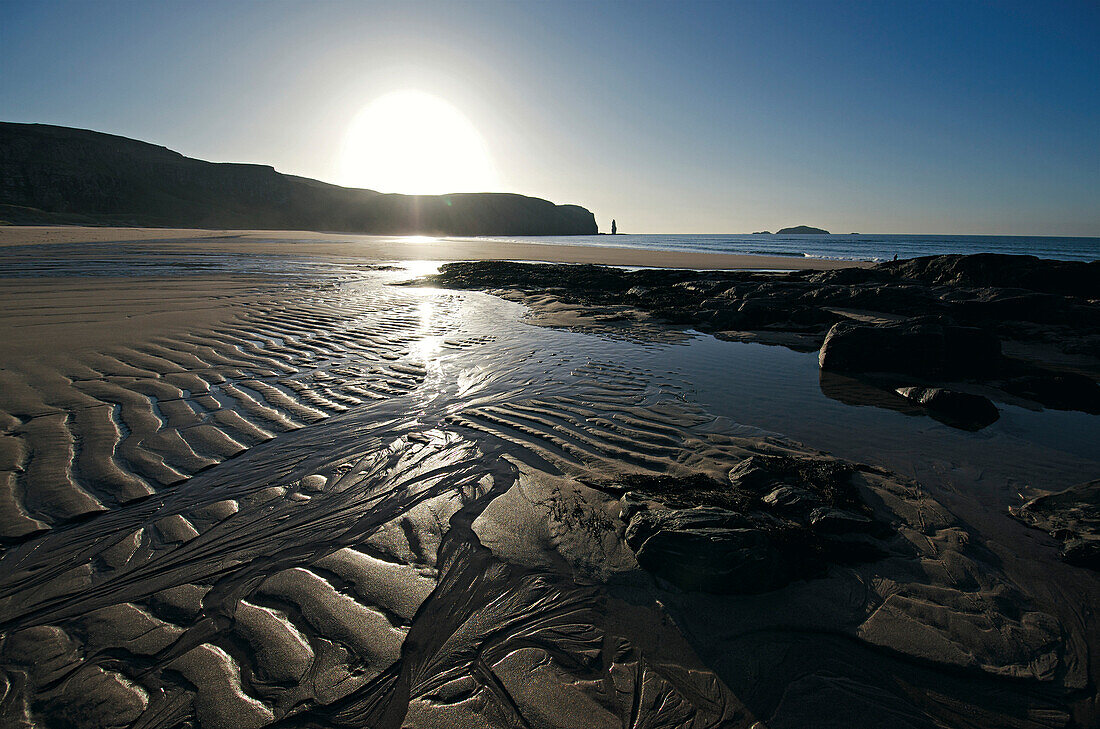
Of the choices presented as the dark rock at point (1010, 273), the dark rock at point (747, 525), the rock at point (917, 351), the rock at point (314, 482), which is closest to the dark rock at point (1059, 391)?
the rock at point (917, 351)

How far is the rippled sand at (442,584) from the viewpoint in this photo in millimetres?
1785

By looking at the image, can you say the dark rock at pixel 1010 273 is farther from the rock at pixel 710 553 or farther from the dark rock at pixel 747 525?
the rock at pixel 710 553

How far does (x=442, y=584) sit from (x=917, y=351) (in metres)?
7.31

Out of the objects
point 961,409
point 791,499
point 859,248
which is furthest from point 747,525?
point 859,248

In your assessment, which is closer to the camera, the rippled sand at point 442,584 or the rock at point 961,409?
the rippled sand at point 442,584

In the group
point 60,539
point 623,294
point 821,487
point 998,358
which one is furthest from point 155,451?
point 623,294

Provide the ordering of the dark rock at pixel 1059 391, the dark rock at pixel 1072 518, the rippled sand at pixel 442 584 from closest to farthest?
the rippled sand at pixel 442 584, the dark rock at pixel 1072 518, the dark rock at pixel 1059 391

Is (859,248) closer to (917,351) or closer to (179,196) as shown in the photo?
(917,351)

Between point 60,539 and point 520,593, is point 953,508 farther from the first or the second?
point 60,539

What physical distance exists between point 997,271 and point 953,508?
49.3 ft

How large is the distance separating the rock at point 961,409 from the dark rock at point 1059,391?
107 centimetres

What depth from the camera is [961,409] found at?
4.93 m

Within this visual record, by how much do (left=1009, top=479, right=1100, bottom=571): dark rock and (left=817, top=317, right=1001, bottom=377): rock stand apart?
360 cm

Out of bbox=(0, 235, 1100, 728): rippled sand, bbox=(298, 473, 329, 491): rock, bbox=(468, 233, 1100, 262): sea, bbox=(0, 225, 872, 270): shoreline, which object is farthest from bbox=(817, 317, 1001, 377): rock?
bbox=(468, 233, 1100, 262): sea
